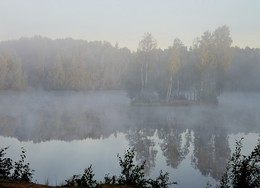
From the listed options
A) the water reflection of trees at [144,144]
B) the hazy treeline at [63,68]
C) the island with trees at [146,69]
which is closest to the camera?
the water reflection of trees at [144,144]

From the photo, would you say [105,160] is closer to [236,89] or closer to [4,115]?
[4,115]

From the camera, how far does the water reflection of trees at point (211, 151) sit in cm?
2310

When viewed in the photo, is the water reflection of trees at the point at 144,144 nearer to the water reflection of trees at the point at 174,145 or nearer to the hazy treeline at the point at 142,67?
the water reflection of trees at the point at 174,145

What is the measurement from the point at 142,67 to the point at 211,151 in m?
44.1

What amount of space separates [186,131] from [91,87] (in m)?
83.5

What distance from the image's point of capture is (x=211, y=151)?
29109mm

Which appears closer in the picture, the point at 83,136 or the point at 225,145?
the point at 225,145

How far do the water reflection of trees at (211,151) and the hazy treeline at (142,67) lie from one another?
31360 mm

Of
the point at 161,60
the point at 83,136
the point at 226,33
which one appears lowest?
the point at 83,136

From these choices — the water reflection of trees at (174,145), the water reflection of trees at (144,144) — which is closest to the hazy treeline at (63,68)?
the water reflection of trees at (144,144)

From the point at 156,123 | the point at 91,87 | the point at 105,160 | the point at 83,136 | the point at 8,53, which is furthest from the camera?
the point at 91,87

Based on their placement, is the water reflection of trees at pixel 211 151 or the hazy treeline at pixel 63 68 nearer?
the water reflection of trees at pixel 211 151

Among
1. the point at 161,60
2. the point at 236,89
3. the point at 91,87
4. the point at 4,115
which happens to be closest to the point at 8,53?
the point at 91,87

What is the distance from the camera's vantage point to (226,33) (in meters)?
75.4
